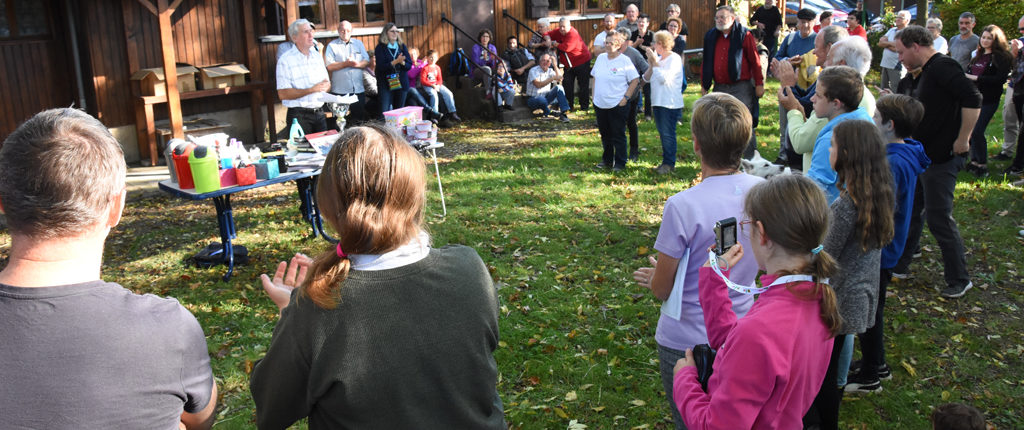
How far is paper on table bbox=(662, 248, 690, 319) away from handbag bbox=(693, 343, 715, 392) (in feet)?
1.52

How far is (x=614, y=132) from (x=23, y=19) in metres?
7.60

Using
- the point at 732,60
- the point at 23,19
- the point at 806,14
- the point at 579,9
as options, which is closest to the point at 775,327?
the point at 732,60

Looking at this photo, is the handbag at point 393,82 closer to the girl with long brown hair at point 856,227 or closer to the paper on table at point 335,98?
the paper on table at point 335,98

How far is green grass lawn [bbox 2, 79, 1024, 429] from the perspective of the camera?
14.2 feet

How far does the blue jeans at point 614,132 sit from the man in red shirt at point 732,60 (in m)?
1.12

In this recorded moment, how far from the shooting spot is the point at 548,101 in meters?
14.0

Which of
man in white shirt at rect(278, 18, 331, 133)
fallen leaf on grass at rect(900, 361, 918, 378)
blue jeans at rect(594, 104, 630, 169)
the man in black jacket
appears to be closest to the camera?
fallen leaf on grass at rect(900, 361, 918, 378)

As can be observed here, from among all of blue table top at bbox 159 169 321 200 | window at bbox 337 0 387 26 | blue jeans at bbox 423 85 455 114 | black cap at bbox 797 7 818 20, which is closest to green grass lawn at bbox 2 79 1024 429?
blue table top at bbox 159 169 321 200

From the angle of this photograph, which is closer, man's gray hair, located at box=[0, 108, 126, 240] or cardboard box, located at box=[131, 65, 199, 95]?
man's gray hair, located at box=[0, 108, 126, 240]

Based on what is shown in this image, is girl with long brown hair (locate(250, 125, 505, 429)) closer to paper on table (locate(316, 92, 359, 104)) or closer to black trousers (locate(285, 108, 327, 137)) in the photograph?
paper on table (locate(316, 92, 359, 104))

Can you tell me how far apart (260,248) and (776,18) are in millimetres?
11771

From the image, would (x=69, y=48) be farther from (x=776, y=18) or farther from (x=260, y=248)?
(x=776, y=18)

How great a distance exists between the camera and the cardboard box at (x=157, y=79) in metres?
9.99

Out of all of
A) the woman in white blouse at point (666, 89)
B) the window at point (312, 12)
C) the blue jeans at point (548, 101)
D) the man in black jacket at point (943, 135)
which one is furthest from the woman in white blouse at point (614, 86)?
the window at point (312, 12)
